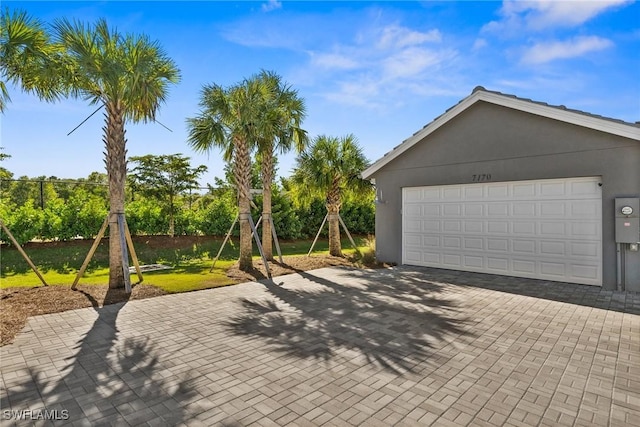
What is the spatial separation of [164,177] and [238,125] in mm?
7304

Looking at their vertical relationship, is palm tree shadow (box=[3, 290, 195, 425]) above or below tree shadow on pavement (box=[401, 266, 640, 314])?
below

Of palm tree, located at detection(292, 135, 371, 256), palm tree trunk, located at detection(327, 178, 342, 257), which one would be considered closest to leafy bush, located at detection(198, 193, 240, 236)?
palm tree, located at detection(292, 135, 371, 256)

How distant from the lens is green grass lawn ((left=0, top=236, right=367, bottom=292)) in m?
9.20

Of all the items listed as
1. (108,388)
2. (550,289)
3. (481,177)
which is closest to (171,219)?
(481,177)

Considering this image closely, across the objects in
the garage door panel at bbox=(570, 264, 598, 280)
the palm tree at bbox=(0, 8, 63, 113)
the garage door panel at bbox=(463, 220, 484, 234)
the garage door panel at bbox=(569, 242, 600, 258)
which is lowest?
the garage door panel at bbox=(570, 264, 598, 280)

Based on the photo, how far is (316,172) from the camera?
13375mm

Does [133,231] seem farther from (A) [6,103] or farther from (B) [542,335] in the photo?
(B) [542,335]

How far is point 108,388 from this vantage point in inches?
146

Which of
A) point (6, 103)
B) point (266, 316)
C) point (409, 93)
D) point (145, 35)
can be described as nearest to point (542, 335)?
point (266, 316)

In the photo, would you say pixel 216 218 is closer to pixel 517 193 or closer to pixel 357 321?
pixel 357 321

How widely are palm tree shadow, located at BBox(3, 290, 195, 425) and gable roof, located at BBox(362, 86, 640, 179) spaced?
9496 mm

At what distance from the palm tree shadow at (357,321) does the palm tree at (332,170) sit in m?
5.37

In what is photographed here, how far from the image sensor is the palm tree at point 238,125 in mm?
10234

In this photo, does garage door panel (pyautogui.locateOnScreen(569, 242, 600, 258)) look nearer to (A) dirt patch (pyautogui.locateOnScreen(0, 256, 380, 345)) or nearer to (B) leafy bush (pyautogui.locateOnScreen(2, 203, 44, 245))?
(A) dirt patch (pyautogui.locateOnScreen(0, 256, 380, 345))
